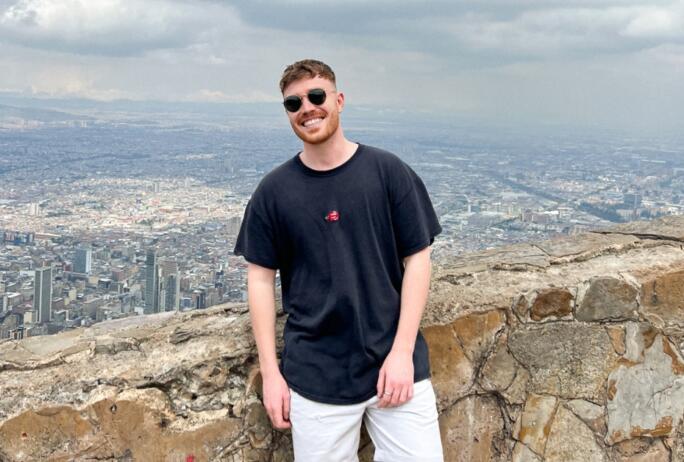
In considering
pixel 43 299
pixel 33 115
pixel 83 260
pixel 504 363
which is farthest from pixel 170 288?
pixel 33 115

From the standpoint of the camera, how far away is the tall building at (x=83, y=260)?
1545 cm

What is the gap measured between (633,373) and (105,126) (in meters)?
55.8

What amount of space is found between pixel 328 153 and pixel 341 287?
0.41 m

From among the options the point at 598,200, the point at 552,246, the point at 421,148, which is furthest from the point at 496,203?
the point at 552,246

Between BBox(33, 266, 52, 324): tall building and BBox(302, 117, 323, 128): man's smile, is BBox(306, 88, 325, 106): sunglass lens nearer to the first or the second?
BBox(302, 117, 323, 128): man's smile

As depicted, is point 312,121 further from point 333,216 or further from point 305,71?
point 333,216

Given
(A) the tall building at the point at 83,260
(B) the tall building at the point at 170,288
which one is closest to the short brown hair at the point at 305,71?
(B) the tall building at the point at 170,288

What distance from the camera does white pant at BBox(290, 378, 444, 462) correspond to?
181 centimetres

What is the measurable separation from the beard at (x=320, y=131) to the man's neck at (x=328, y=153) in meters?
0.02

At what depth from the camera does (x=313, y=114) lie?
1821 mm

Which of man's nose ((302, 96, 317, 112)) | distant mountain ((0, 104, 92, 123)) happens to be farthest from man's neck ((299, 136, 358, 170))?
distant mountain ((0, 104, 92, 123))

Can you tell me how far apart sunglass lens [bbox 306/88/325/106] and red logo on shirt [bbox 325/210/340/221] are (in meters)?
0.33

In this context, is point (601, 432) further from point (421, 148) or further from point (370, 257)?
point (421, 148)

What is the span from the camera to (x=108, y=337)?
2.10 metres
